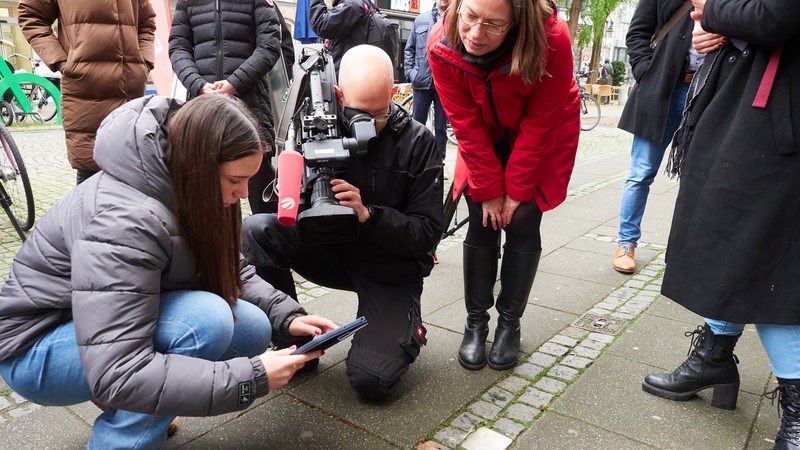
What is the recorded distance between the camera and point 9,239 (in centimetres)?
447

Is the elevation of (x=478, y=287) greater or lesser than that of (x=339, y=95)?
lesser

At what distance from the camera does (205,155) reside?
1613mm

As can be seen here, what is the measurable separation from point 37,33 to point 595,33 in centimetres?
2551

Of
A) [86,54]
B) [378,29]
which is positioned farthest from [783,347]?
[378,29]

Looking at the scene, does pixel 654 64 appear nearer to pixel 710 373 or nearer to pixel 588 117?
pixel 710 373

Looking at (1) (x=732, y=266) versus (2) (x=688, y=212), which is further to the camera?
(2) (x=688, y=212)

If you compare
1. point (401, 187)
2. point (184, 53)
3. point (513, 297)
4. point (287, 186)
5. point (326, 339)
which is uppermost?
point (184, 53)

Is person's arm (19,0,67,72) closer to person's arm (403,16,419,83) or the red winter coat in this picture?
the red winter coat

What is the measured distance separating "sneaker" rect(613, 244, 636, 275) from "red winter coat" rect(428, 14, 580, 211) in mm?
1504

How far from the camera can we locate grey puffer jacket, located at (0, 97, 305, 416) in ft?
4.89

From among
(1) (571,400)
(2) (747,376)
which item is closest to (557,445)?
(1) (571,400)

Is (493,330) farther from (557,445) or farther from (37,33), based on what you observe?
(37,33)

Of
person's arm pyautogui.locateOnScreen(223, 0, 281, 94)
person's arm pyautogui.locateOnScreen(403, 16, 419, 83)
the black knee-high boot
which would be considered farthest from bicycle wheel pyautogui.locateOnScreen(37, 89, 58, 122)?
the black knee-high boot

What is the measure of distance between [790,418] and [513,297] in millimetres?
1133
